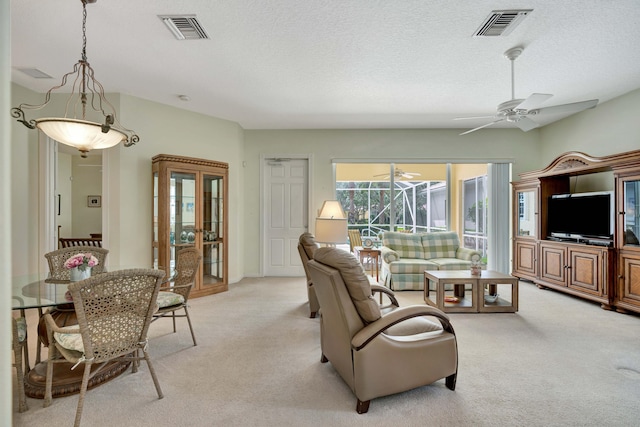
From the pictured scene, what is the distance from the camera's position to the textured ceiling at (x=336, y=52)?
2.50m

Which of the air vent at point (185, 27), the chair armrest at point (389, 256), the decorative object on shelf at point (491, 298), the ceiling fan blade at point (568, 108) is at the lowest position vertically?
the decorative object on shelf at point (491, 298)

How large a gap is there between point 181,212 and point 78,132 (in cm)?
225

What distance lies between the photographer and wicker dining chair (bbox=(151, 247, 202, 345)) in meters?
2.69

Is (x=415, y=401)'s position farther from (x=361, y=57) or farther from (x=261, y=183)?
(x=261, y=183)

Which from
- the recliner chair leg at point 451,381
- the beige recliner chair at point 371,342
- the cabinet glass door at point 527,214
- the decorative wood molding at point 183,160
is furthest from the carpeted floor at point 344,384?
the decorative wood molding at point 183,160

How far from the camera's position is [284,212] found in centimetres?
604

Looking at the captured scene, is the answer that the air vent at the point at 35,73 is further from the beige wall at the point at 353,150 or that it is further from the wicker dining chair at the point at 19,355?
the wicker dining chair at the point at 19,355

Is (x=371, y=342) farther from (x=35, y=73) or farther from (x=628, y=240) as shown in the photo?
(x=35, y=73)

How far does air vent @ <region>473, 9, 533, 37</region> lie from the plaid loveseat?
304 centimetres

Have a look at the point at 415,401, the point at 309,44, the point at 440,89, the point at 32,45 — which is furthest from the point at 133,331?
the point at 440,89

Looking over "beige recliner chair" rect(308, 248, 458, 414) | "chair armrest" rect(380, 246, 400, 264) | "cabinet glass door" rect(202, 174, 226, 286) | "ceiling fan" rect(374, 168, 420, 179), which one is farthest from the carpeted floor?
"ceiling fan" rect(374, 168, 420, 179)

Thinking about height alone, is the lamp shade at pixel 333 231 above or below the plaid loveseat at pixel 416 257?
above

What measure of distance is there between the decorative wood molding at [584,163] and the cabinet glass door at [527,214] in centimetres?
32

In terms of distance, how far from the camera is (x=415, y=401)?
6.59 feet
